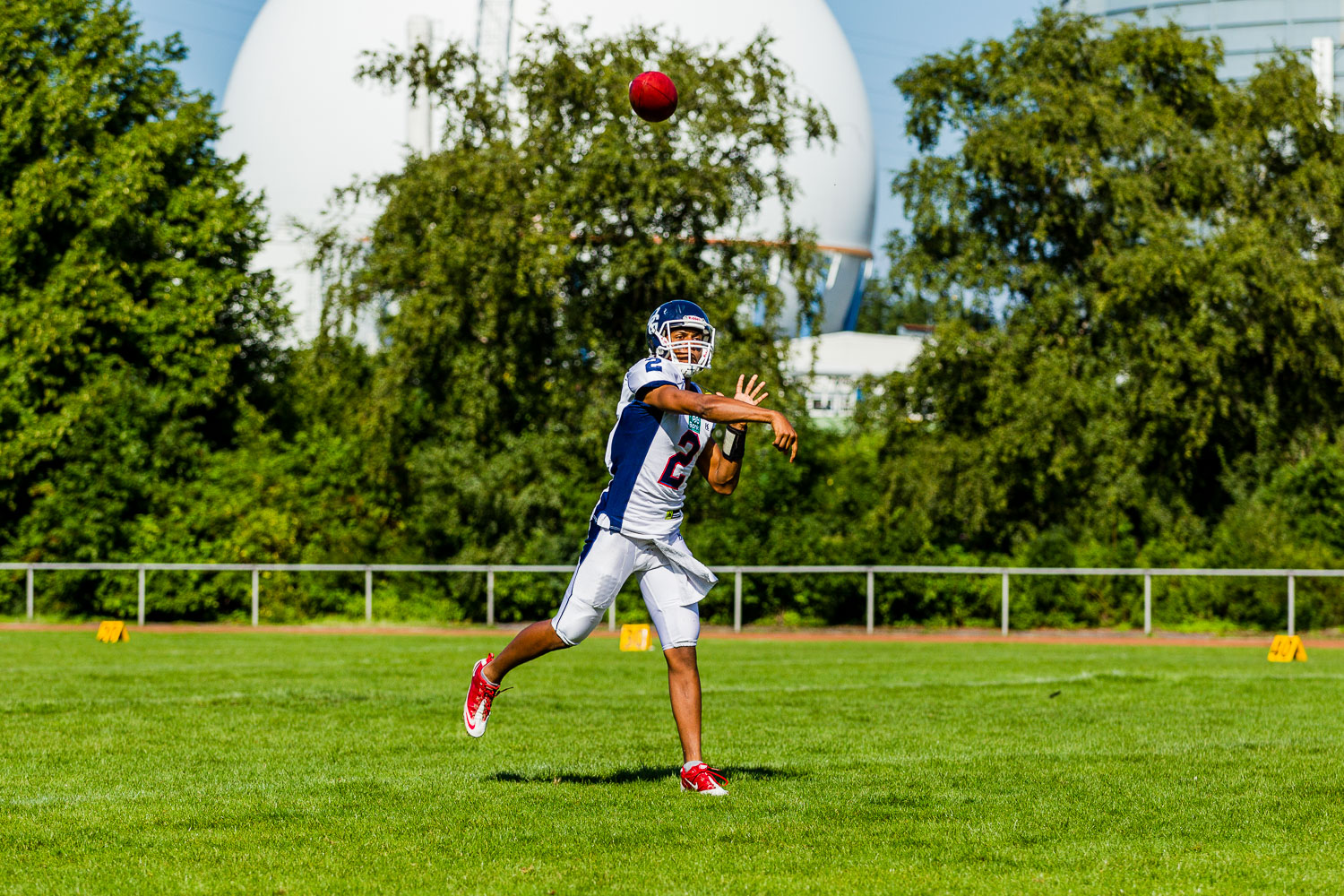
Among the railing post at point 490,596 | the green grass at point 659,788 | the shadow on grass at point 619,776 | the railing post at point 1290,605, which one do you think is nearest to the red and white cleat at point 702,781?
the green grass at point 659,788

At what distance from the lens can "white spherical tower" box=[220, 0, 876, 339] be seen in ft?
131

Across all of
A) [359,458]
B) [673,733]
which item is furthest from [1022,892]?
[359,458]

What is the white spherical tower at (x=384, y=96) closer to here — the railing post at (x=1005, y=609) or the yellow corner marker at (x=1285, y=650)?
the railing post at (x=1005, y=609)

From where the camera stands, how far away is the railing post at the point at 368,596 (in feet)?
80.1

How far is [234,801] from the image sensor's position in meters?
6.83

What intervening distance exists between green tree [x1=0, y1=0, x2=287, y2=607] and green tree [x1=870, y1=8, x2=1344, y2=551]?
44.3 ft

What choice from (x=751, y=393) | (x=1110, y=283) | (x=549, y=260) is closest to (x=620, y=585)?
(x=751, y=393)

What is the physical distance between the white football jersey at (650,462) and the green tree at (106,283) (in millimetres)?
21794

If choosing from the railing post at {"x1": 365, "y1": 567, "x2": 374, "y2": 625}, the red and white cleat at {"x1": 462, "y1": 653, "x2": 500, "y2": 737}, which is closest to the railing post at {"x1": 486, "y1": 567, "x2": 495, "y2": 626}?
the railing post at {"x1": 365, "y1": 567, "x2": 374, "y2": 625}

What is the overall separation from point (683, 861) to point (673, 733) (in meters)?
4.46

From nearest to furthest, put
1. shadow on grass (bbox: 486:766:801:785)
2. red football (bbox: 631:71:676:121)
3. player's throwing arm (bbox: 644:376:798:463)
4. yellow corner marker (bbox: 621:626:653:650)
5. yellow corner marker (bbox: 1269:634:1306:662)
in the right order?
player's throwing arm (bbox: 644:376:798:463)
shadow on grass (bbox: 486:766:801:785)
red football (bbox: 631:71:676:121)
yellow corner marker (bbox: 621:626:653:650)
yellow corner marker (bbox: 1269:634:1306:662)

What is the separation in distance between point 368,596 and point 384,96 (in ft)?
62.9

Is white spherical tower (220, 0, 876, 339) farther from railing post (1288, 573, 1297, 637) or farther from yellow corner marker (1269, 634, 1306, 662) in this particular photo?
yellow corner marker (1269, 634, 1306, 662)

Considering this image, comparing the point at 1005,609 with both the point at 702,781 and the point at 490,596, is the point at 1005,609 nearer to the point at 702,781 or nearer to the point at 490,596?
the point at 490,596
